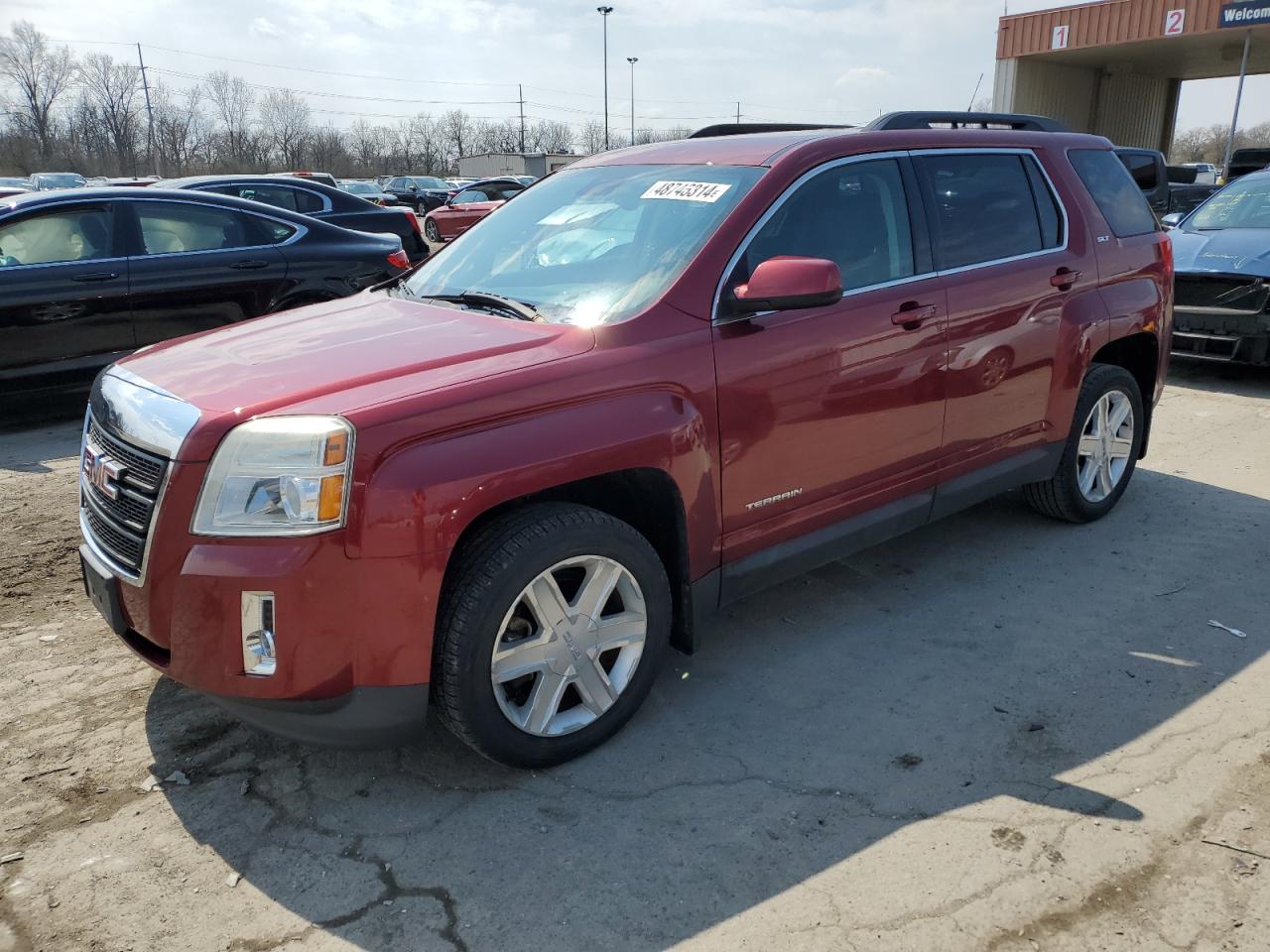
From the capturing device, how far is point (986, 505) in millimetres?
5293

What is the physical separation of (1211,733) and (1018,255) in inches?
82.5

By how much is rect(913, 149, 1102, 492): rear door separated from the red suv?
0.05 feet

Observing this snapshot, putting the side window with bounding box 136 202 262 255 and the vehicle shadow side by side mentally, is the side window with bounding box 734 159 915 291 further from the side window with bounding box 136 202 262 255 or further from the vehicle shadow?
Answer: the side window with bounding box 136 202 262 255

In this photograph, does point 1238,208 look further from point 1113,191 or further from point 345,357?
point 345,357

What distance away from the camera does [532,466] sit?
8.77ft

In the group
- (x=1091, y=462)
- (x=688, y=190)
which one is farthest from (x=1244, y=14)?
(x=688, y=190)

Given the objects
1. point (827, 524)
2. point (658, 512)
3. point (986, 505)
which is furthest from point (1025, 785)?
point (986, 505)

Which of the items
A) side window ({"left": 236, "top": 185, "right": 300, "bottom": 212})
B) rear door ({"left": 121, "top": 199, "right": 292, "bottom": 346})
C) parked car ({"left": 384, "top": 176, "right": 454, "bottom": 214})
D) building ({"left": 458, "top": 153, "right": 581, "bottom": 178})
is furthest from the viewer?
building ({"left": 458, "top": 153, "right": 581, "bottom": 178})

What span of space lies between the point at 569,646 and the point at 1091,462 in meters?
3.21

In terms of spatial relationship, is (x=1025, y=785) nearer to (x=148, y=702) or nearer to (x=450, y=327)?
(x=450, y=327)

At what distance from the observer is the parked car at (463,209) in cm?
2266

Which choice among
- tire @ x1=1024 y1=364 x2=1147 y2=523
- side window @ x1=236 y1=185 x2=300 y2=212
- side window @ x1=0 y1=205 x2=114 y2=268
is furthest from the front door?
side window @ x1=236 y1=185 x2=300 y2=212

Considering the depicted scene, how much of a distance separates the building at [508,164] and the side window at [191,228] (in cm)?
5490

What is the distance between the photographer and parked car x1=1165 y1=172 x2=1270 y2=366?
24.8 ft
